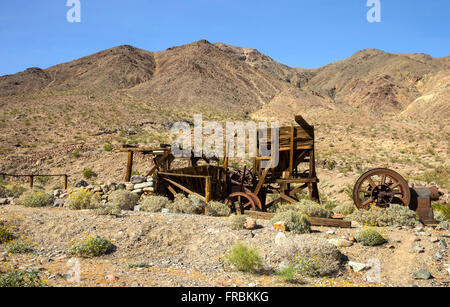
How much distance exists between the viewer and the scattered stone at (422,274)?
5.13m

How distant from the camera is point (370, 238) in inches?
256

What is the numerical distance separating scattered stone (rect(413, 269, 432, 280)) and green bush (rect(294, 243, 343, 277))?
1.24 meters

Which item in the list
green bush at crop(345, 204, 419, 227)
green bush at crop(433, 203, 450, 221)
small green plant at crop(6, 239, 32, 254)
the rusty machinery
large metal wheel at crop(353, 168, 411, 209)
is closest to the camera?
small green plant at crop(6, 239, 32, 254)

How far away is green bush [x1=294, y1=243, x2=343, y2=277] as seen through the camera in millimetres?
5523

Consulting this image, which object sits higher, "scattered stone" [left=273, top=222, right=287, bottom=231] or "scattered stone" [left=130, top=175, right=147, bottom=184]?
"scattered stone" [left=130, top=175, right=147, bottom=184]

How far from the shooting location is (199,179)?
507 inches

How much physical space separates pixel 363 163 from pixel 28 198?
830 inches

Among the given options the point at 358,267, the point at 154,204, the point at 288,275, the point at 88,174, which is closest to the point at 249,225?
the point at 288,275

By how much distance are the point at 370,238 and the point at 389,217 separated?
220cm

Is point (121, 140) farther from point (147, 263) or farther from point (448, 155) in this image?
point (448, 155)

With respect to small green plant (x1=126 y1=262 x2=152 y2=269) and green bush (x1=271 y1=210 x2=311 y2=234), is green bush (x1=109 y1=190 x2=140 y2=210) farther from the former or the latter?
green bush (x1=271 y1=210 x2=311 y2=234)

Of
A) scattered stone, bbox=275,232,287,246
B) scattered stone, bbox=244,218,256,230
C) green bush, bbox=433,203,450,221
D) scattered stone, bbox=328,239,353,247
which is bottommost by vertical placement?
green bush, bbox=433,203,450,221

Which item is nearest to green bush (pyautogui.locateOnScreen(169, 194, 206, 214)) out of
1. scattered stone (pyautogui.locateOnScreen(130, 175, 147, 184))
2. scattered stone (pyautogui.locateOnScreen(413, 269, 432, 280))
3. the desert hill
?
scattered stone (pyautogui.locateOnScreen(130, 175, 147, 184))
